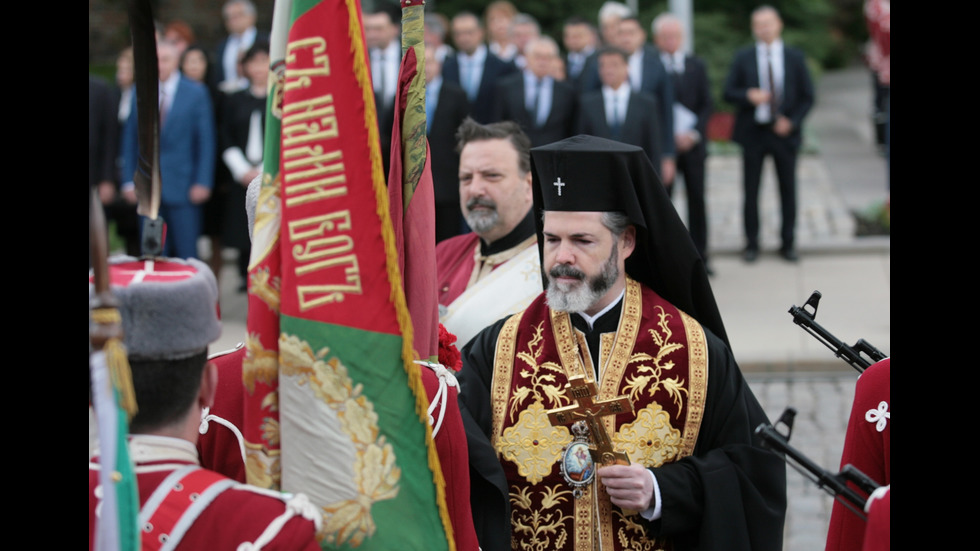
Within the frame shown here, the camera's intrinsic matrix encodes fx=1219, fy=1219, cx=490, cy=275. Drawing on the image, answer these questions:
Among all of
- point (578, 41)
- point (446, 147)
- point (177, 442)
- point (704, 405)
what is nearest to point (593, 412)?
point (704, 405)

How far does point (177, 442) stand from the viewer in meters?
2.38

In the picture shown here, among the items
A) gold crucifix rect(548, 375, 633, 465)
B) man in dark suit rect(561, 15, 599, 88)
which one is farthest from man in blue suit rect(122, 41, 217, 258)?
gold crucifix rect(548, 375, 633, 465)

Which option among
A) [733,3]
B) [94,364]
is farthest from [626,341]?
[733,3]

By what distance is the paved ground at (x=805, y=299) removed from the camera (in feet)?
22.6

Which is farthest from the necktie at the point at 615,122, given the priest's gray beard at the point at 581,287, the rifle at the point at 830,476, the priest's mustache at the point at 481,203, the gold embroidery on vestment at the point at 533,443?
the rifle at the point at 830,476

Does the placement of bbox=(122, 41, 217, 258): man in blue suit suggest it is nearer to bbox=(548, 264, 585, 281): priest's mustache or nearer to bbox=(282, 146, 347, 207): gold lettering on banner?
bbox=(548, 264, 585, 281): priest's mustache

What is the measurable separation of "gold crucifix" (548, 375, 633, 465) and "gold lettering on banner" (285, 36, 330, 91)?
1293 millimetres

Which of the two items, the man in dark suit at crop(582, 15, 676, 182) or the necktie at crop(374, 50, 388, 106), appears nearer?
the necktie at crop(374, 50, 388, 106)

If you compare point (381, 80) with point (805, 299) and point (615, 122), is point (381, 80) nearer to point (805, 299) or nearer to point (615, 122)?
point (615, 122)

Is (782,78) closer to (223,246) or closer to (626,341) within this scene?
(223,246)

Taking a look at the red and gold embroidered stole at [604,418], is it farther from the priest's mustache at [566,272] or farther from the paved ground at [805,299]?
the paved ground at [805,299]

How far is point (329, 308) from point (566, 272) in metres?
1.28

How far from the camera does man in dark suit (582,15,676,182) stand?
425 inches

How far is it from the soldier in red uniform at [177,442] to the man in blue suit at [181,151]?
8.00 m
